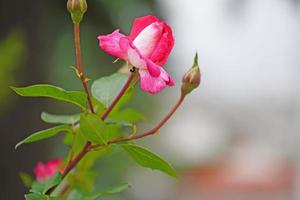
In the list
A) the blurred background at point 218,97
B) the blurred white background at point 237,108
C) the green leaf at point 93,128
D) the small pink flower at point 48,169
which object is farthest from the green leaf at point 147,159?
the blurred white background at point 237,108

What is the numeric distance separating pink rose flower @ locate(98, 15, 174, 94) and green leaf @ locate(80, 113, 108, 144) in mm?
40

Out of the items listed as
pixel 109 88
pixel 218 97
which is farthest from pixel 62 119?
pixel 218 97

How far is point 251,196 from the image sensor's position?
3498mm

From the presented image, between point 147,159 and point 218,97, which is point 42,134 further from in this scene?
point 218,97

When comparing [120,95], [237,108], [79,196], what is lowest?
[237,108]

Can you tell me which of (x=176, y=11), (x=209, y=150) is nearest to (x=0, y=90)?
(x=176, y=11)

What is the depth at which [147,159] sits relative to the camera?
Answer: 41 centimetres

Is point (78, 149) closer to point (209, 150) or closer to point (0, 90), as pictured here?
point (0, 90)

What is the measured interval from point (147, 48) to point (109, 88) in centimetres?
8

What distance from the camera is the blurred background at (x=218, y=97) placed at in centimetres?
258

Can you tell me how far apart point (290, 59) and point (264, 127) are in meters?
0.81

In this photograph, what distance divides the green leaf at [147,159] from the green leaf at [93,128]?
0.07ft

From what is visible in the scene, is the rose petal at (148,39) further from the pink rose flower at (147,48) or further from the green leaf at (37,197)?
the green leaf at (37,197)

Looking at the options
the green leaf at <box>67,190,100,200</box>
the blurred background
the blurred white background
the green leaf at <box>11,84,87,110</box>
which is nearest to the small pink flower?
the green leaf at <box>67,190,100,200</box>
